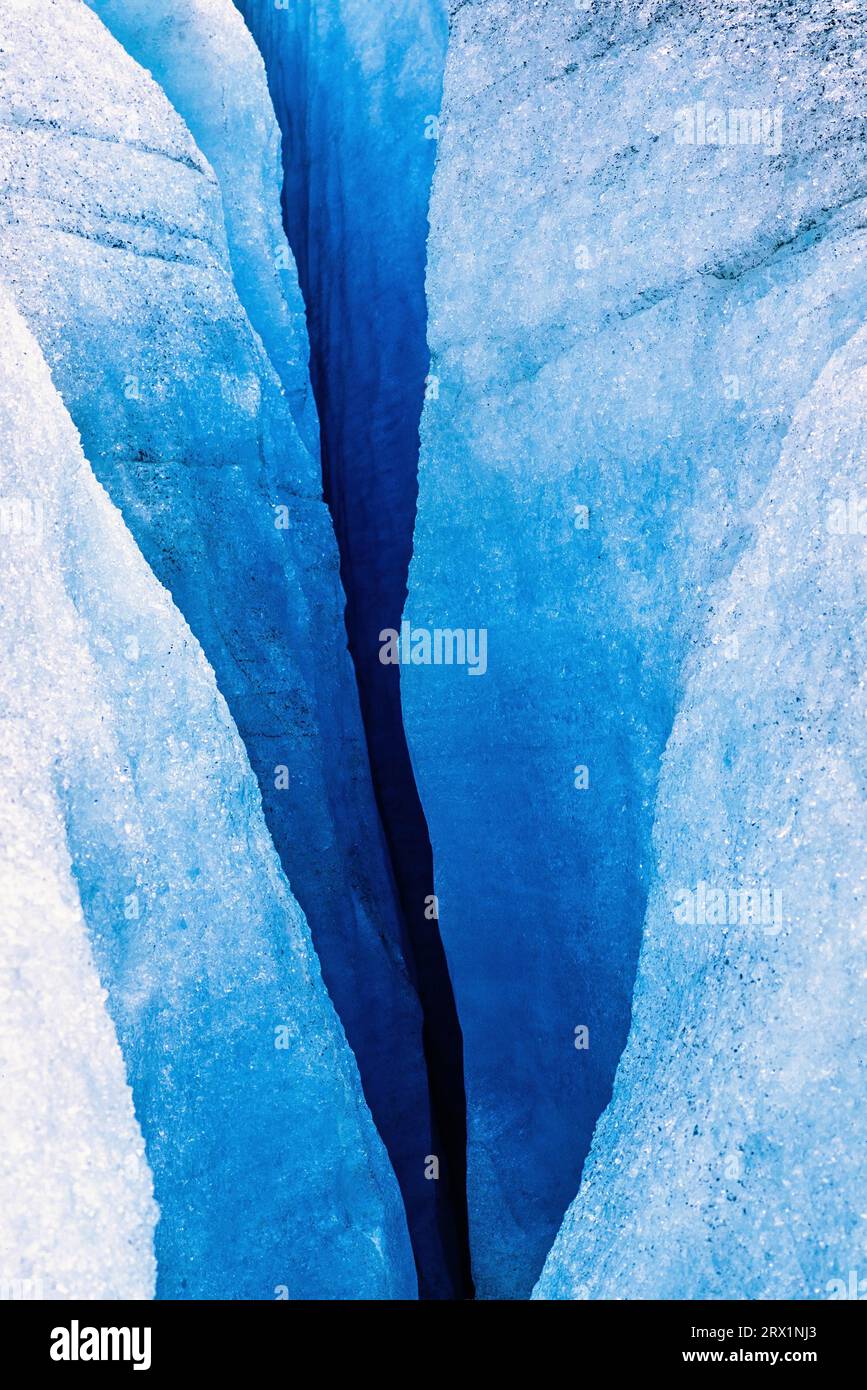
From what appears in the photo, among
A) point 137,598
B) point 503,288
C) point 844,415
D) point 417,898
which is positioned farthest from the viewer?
point 417,898

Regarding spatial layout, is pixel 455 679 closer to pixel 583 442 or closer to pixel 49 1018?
pixel 583 442

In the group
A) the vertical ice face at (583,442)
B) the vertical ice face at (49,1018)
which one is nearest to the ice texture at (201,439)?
the vertical ice face at (583,442)

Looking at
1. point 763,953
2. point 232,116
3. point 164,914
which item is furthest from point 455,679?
point 232,116

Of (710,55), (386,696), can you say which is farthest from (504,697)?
(710,55)

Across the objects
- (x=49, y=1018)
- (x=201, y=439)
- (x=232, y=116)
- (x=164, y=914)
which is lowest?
(x=49, y=1018)
